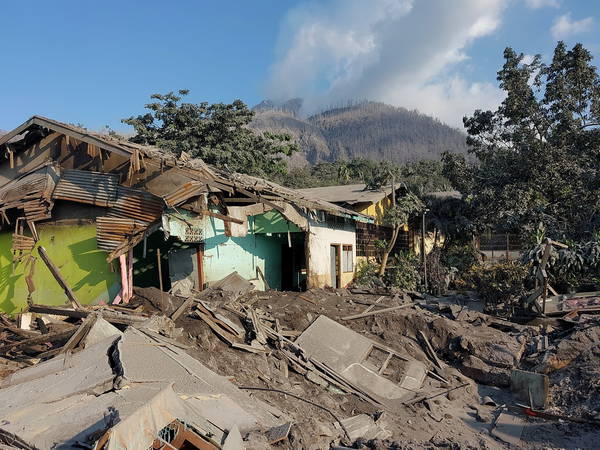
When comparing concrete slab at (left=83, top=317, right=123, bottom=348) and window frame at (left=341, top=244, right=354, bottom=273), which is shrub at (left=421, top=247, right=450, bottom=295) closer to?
window frame at (left=341, top=244, right=354, bottom=273)

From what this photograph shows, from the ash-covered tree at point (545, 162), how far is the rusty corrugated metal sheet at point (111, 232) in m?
13.3

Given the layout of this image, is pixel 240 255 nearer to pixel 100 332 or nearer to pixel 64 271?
pixel 64 271

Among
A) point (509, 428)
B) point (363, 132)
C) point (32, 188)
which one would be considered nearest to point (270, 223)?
point (32, 188)

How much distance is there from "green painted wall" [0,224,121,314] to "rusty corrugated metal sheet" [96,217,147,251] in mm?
409

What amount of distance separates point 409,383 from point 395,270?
8.23m

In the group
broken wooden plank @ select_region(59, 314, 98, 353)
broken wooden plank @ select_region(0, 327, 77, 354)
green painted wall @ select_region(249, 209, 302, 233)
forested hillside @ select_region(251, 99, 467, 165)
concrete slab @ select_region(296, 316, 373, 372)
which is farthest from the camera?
forested hillside @ select_region(251, 99, 467, 165)

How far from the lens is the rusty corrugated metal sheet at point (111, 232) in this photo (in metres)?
10.8

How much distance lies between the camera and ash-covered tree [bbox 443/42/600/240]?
17.3 metres

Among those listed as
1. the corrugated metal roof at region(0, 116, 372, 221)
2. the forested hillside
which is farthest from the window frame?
the forested hillside

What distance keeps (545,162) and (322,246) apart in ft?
30.2

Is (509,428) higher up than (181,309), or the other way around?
(181,309)

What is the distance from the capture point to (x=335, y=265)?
643 inches

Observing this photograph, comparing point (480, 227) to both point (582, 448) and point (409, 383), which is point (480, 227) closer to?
point (409, 383)

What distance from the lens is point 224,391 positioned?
6.73 metres
